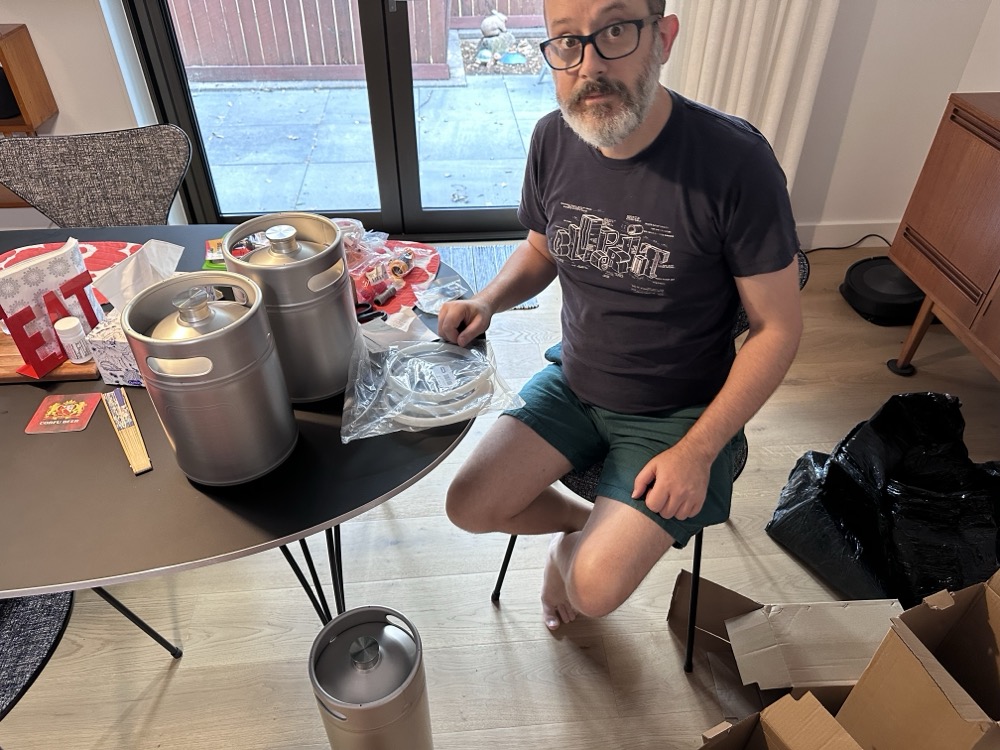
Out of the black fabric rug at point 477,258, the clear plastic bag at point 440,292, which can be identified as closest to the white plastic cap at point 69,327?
the clear plastic bag at point 440,292

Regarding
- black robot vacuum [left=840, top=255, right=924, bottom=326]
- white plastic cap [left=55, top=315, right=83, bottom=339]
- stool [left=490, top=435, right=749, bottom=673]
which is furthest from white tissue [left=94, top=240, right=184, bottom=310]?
black robot vacuum [left=840, top=255, right=924, bottom=326]

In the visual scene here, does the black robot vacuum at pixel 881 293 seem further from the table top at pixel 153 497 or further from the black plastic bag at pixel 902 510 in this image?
the table top at pixel 153 497

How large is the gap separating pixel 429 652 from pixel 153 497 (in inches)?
31.9

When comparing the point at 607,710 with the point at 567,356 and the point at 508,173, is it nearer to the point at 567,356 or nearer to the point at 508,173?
the point at 567,356

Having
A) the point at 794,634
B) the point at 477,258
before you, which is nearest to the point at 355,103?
the point at 477,258

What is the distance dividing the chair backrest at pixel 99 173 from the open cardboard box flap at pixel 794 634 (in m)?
1.51

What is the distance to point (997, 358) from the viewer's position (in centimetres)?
188

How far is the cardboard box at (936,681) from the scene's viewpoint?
3.23 feet

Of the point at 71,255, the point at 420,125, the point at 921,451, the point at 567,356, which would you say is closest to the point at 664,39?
the point at 567,356

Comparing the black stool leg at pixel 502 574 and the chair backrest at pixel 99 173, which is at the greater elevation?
the chair backrest at pixel 99 173

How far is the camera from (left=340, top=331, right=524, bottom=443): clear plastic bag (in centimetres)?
104

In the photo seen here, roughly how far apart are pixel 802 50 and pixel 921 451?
1.35 m

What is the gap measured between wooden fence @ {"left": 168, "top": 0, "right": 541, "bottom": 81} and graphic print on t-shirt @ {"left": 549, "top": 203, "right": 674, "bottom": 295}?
1593 mm

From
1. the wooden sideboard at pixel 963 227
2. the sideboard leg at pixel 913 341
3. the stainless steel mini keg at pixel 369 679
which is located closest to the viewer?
the stainless steel mini keg at pixel 369 679
